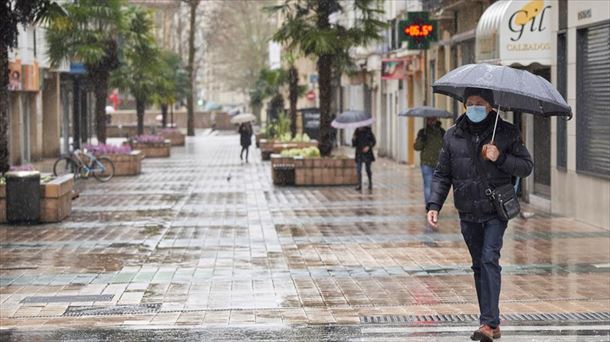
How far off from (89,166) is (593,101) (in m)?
16.9

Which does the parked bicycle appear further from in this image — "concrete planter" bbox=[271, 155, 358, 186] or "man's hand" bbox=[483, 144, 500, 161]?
"man's hand" bbox=[483, 144, 500, 161]

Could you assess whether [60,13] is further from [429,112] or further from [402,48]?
[402,48]

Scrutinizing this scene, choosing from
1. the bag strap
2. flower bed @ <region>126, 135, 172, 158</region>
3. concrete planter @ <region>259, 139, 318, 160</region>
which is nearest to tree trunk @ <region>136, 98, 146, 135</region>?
flower bed @ <region>126, 135, 172, 158</region>

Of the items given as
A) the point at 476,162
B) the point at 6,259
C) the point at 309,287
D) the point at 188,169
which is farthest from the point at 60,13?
the point at 188,169

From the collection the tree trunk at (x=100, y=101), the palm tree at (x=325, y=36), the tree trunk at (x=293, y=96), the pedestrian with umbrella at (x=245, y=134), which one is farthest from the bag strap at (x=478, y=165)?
the tree trunk at (x=293, y=96)

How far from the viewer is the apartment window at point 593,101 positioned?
18.6m

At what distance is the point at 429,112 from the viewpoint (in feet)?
70.0

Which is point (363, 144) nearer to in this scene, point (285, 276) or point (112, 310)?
point (285, 276)

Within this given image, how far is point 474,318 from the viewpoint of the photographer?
10312 millimetres

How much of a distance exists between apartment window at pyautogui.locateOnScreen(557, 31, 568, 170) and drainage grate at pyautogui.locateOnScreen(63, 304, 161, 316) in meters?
10.8

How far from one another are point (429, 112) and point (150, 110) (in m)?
91.5

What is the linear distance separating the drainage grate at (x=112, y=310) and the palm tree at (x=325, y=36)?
2007 cm

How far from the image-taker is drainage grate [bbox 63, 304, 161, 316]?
11.0 metres

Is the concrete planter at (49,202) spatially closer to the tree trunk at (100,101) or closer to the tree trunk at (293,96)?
the tree trunk at (100,101)
